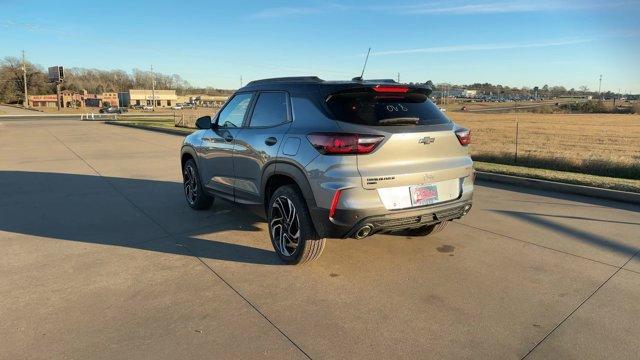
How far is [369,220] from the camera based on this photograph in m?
3.81

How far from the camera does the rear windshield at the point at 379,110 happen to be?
3949mm

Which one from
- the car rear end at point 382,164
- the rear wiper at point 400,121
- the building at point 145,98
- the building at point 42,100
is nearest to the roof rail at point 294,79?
the car rear end at point 382,164

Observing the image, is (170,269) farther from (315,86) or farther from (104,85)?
(104,85)

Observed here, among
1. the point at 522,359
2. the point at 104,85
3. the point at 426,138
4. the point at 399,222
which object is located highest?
the point at 104,85

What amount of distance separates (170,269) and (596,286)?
3.82 meters

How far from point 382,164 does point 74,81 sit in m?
161

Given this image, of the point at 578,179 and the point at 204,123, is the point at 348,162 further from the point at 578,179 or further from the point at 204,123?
the point at 578,179

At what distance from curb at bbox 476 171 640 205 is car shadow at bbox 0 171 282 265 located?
505 centimetres

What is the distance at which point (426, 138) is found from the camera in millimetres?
4121

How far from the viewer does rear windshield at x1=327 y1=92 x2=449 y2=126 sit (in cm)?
395

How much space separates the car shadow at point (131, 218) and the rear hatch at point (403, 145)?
57.3 inches

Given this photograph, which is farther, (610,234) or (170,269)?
(610,234)

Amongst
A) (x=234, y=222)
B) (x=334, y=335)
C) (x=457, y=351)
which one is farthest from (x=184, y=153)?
(x=457, y=351)

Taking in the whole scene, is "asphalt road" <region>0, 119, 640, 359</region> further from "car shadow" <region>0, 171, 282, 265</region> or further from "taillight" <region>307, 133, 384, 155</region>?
→ "taillight" <region>307, 133, 384, 155</region>
